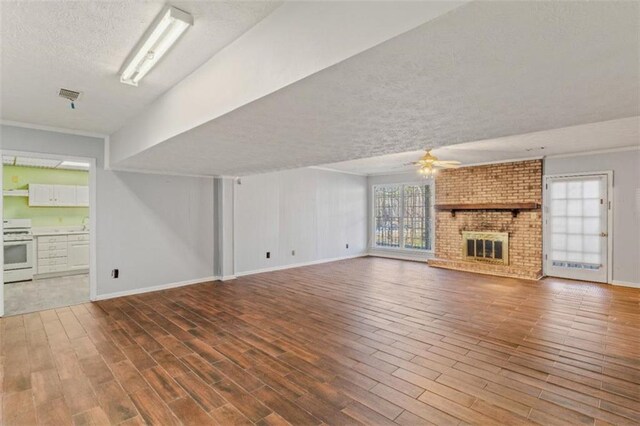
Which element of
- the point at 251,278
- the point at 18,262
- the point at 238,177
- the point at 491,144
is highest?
the point at 491,144

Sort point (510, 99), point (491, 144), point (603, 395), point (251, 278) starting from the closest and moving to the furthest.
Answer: point (510, 99)
point (603, 395)
point (491, 144)
point (251, 278)

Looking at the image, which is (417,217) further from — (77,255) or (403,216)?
(77,255)

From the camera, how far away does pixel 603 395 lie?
2.21m

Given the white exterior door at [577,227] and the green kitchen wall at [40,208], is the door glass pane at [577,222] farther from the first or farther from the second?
the green kitchen wall at [40,208]

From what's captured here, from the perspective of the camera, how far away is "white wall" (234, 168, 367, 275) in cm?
653

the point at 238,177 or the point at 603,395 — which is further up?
the point at 238,177

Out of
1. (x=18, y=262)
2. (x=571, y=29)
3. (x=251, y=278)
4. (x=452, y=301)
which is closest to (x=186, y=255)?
(x=251, y=278)

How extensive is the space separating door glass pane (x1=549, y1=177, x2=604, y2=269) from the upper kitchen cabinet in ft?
33.2

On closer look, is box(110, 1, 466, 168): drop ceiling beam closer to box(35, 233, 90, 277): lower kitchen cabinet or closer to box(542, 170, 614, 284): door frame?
box(35, 233, 90, 277): lower kitchen cabinet

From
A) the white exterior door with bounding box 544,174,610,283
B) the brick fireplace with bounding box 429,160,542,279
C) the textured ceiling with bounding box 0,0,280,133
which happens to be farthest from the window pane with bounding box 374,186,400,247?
the textured ceiling with bounding box 0,0,280,133

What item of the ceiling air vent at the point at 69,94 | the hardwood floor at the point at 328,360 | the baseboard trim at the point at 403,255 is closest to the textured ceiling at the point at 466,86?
the ceiling air vent at the point at 69,94

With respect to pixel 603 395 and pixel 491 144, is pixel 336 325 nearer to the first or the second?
pixel 603 395

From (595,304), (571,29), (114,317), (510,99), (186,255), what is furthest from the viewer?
(186,255)

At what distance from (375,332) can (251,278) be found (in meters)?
3.40
